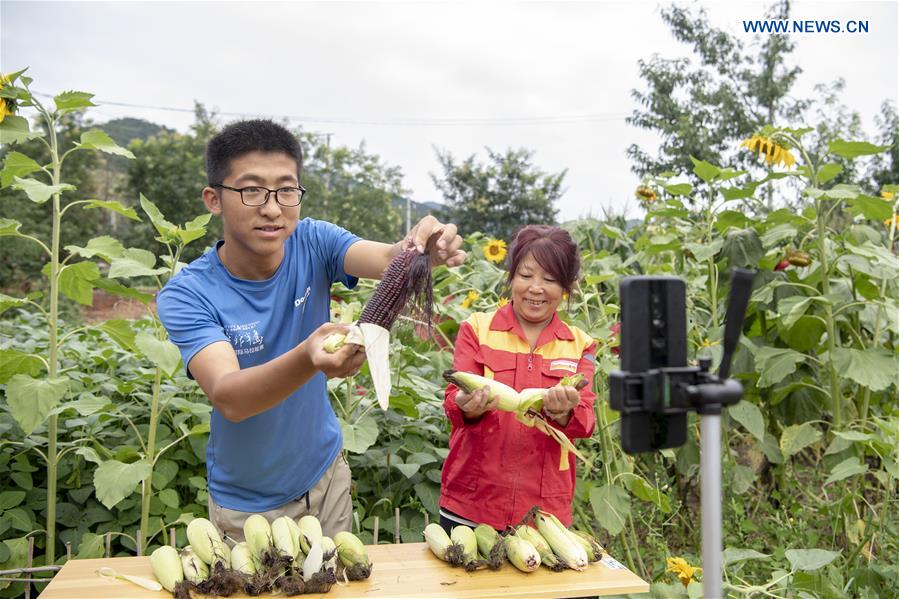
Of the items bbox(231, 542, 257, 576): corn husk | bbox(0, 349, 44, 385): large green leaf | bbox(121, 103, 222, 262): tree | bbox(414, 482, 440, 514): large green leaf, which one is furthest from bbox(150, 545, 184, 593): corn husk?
bbox(121, 103, 222, 262): tree

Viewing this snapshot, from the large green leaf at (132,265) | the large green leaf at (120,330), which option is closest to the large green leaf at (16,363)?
the large green leaf at (120,330)

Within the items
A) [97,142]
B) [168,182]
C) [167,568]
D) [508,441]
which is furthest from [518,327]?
[168,182]

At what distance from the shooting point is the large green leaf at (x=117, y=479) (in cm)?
280

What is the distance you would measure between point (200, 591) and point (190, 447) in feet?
5.29

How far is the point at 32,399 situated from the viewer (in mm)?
2805

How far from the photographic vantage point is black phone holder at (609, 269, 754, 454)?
126 cm

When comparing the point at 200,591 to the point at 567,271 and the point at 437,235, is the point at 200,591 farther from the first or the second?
the point at 567,271

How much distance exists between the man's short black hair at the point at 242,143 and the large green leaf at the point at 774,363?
2.39 metres

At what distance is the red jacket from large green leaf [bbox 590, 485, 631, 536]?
42 centimetres

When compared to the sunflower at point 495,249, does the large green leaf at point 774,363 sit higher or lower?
lower

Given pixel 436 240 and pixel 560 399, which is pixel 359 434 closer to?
pixel 560 399

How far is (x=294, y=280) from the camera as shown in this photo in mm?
2398

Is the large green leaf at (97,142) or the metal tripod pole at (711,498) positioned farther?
the large green leaf at (97,142)

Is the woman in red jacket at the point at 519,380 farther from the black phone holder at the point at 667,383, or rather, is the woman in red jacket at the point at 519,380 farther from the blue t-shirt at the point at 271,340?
the black phone holder at the point at 667,383
